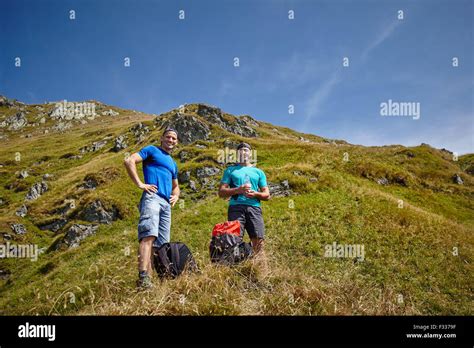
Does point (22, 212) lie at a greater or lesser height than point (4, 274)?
greater

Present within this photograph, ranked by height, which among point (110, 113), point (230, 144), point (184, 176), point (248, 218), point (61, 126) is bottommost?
point (248, 218)

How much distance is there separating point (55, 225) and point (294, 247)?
23.0 m

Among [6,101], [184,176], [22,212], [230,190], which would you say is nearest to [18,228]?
[22,212]

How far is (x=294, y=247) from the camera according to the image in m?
13.5

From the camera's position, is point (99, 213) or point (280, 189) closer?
point (280, 189)

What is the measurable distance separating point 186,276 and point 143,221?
57.4 inches

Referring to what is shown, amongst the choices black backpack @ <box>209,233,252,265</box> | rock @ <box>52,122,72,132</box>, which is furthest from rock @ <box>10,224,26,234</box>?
rock @ <box>52,122,72,132</box>

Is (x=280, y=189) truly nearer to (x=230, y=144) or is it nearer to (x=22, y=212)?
(x=230, y=144)

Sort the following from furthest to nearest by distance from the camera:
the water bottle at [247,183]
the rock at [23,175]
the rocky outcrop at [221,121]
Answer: the rocky outcrop at [221,121]
the rock at [23,175]
the water bottle at [247,183]

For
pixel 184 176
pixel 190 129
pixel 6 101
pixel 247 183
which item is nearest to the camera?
pixel 247 183

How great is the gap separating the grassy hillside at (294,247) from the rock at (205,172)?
598mm

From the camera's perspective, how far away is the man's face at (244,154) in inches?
284

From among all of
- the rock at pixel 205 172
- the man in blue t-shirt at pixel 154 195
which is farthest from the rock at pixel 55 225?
the man in blue t-shirt at pixel 154 195

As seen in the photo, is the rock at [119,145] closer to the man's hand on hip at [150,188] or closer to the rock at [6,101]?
the man's hand on hip at [150,188]
